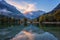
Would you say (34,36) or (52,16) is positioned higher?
(52,16)

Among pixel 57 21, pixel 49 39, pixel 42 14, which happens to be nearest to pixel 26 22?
pixel 42 14

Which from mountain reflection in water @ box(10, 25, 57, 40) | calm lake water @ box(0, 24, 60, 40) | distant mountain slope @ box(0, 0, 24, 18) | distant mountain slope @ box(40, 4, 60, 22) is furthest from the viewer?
distant mountain slope @ box(0, 0, 24, 18)

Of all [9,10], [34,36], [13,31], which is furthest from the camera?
[9,10]

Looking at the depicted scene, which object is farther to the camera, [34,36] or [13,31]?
[13,31]

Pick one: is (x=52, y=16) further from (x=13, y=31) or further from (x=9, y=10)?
(x=13, y=31)

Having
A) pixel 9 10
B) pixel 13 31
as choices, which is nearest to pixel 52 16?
pixel 9 10

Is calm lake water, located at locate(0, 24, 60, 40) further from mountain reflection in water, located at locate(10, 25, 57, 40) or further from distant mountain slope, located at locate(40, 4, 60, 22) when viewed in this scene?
distant mountain slope, located at locate(40, 4, 60, 22)

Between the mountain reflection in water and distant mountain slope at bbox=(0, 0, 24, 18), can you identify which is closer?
the mountain reflection in water

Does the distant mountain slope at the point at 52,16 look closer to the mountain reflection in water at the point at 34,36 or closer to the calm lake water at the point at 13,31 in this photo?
the calm lake water at the point at 13,31

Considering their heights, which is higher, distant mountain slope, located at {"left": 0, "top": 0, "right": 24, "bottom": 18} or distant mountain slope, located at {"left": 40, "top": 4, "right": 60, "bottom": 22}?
distant mountain slope, located at {"left": 0, "top": 0, "right": 24, "bottom": 18}

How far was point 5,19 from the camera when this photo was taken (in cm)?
1844

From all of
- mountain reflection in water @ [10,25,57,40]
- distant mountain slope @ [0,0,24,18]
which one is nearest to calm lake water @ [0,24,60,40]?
mountain reflection in water @ [10,25,57,40]

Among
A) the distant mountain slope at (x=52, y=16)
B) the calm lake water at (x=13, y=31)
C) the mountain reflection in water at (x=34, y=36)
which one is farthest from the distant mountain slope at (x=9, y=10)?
the mountain reflection in water at (x=34, y=36)

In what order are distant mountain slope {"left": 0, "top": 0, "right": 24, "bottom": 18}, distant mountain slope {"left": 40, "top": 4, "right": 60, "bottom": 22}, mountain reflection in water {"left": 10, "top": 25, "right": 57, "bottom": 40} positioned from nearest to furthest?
mountain reflection in water {"left": 10, "top": 25, "right": 57, "bottom": 40}, distant mountain slope {"left": 40, "top": 4, "right": 60, "bottom": 22}, distant mountain slope {"left": 0, "top": 0, "right": 24, "bottom": 18}
